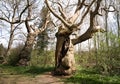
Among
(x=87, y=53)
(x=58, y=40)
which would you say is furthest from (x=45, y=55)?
(x=58, y=40)

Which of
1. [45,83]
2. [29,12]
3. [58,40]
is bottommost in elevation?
[45,83]

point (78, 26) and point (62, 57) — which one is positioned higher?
point (78, 26)

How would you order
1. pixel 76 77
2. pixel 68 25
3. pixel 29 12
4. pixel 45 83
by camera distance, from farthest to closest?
1. pixel 29 12
2. pixel 68 25
3. pixel 76 77
4. pixel 45 83

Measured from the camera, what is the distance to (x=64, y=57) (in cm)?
2061

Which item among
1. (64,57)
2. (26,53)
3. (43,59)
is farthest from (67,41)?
(26,53)

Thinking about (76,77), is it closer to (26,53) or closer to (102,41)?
(102,41)

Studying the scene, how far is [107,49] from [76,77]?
369cm

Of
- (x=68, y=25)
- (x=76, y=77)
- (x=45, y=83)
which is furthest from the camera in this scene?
(x=68, y=25)

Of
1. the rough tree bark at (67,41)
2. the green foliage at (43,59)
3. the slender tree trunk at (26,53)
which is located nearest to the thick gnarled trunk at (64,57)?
the rough tree bark at (67,41)

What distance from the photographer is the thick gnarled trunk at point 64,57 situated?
2014cm

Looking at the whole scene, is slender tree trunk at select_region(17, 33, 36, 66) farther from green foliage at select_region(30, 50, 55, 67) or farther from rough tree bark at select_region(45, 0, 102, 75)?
rough tree bark at select_region(45, 0, 102, 75)

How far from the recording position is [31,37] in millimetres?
31531

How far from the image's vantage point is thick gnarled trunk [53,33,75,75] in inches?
793

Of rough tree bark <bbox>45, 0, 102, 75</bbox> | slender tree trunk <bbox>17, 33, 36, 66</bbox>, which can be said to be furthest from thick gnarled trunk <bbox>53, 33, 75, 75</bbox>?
slender tree trunk <bbox>17, 33, 36, 66</bbox>
